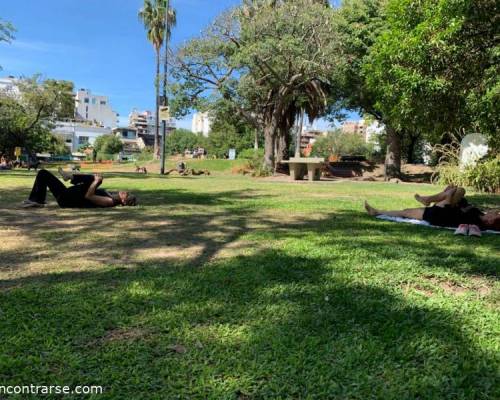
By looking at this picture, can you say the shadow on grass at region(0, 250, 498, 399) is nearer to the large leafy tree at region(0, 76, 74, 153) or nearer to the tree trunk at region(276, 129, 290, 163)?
the tree trunk at region(276, 129, 290, 163)

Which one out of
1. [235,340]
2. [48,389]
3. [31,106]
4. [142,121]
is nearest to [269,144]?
[235,340]

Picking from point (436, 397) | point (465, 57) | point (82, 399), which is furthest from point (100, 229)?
point (465, 57)

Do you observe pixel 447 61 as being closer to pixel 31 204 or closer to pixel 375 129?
pixel 31 204

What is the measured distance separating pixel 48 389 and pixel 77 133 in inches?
4599

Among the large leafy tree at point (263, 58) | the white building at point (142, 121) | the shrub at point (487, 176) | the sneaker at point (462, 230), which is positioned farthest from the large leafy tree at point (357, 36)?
the white building at point (142, 121)

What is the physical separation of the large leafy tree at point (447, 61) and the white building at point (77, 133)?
340 ft

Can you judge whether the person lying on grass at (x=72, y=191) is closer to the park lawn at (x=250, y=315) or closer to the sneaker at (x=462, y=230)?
the park lawn at (x=250, y=315)

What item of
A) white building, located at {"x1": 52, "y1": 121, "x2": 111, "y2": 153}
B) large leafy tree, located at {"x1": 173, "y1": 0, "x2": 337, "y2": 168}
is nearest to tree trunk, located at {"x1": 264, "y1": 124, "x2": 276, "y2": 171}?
large leafy tree, located at {"x1": 173, "y1": 0, "x2": 337, "y2": 168}

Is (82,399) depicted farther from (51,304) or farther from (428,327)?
(428,327)

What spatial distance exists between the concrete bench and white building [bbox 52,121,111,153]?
93.4 metres

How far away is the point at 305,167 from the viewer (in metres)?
19.9

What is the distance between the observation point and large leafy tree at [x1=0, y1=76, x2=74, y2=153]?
124 feet

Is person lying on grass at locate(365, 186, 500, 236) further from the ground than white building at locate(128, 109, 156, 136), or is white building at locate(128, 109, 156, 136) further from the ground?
white building at locate(128, 109, 156, 136)

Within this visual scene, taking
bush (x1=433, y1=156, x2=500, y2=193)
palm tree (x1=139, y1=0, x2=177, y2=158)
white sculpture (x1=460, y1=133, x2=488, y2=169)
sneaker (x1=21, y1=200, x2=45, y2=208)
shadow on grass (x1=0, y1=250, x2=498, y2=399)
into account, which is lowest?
shadow on grass (x1=0, y1=250, x2=498, y2=399)
